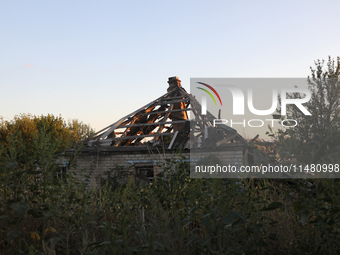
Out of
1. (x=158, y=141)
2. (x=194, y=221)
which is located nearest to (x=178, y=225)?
(x=194, y=221)

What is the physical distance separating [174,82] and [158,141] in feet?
17.0

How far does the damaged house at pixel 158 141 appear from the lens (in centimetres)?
1113

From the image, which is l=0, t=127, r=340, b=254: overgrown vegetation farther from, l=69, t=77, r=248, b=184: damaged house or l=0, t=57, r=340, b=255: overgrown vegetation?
l=69, t=77, r=248, b=184: damaged house

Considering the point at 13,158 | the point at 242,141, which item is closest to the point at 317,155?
the point at 13,158

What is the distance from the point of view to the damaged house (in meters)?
11.1

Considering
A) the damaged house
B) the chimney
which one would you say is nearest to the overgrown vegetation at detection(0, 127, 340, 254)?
the damaged house

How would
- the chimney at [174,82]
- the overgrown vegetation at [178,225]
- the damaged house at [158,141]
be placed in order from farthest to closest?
the chimney at [174,82] → the damaged house at [158,141] → the overgrown vegetation at [178,225]

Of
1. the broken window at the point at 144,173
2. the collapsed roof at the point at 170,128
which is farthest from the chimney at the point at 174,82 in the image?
the broken window at the point at 144,173

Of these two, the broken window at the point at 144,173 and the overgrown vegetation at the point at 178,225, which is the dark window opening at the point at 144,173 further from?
the overgrown vegetation at the point at 178,225

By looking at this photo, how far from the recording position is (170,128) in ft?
50.3

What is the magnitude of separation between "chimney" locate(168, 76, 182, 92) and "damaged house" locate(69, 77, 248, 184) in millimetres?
176

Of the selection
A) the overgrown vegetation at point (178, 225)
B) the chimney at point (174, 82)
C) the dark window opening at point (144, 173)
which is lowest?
the dark window opening at point (144, 173)

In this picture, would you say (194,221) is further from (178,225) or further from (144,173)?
(144,173)

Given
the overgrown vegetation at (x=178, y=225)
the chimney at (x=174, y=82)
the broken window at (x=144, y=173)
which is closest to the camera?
the overgrown vegetation at (x=178, y=225)
